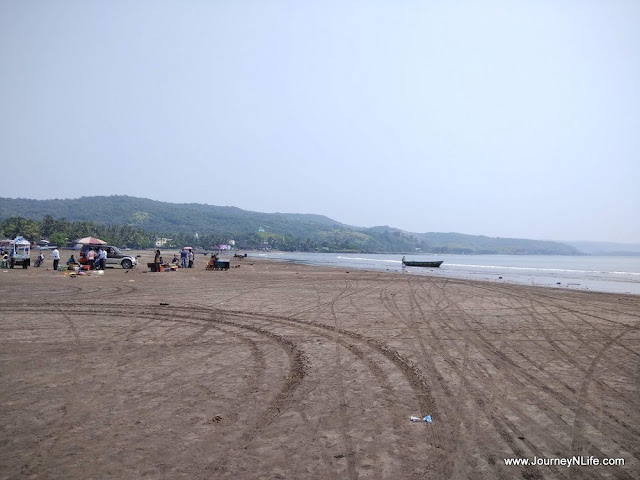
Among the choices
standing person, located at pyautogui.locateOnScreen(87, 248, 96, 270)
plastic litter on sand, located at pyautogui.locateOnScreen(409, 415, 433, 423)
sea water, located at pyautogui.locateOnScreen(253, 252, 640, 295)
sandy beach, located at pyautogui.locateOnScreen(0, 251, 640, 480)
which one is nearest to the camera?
sandy beach, located at pyautogui.locateOnScreen(0, 251, 640, 480)

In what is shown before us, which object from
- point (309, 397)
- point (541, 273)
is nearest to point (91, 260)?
point (309, 397)

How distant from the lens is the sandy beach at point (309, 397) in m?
4.37

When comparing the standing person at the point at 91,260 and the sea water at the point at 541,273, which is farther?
the sea water at the point at 541,273

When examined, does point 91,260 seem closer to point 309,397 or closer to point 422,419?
point 309,397

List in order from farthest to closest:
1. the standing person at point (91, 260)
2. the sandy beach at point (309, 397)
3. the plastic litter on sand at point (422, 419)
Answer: the standing person at point (91, 260)
the plastic litter on sand at point (422, 419)
the sandy beach at point (309, 397)

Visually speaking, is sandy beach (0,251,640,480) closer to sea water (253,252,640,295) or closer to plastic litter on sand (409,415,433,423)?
plastic litter on sand (409,415,433,423)

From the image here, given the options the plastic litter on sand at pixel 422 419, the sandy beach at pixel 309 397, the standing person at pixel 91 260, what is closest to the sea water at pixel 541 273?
the sandy beach at pixel 309 397

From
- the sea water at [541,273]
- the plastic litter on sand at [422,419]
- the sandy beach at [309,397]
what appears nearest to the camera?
the sandy beach at [309,397]

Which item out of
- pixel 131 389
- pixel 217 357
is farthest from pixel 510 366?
pixel 131 389

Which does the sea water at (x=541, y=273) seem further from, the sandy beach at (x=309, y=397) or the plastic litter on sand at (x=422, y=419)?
the plastic litter on sand at (x=422, y=419)

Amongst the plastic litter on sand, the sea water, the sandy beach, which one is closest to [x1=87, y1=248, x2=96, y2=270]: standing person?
the sandy beach

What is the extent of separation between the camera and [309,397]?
6.28 meters

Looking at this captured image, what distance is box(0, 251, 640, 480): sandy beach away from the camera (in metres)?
4.37

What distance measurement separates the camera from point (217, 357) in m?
8.51
